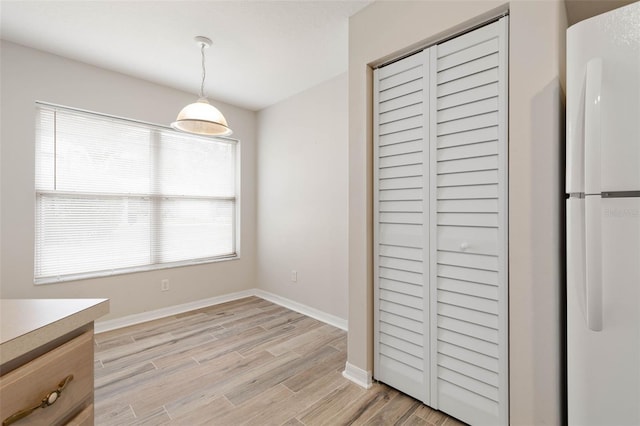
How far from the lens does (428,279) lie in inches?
69.3

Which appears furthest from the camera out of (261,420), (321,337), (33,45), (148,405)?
(321,337)

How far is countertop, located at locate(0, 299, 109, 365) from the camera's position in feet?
2.05

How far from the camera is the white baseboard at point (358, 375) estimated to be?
2.01 metres

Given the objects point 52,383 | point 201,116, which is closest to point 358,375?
point 52,383

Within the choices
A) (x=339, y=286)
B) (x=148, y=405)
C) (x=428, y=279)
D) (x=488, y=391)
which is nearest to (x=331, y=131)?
(x=339, y=286)

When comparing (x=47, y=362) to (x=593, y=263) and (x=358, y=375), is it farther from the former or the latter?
(x=358, y=375)

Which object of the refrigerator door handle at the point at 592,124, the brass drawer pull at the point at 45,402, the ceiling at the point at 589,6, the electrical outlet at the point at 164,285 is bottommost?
the electrical outlet at the point at 164,285

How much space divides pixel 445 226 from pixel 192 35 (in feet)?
7.99

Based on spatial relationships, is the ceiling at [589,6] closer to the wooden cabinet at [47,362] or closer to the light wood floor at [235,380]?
the light wood floor at [235,380]

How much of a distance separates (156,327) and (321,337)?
1721 mm

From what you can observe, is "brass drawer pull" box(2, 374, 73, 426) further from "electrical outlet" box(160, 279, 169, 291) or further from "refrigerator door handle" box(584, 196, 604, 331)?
"electrical outlet" box(160, 279, 169, 291)

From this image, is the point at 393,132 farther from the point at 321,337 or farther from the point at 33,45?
the point at 33,45

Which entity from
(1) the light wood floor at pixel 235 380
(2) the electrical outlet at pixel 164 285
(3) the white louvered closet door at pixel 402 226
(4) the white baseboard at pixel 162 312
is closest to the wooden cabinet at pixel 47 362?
(1) the light wood floor at pixel 235 380

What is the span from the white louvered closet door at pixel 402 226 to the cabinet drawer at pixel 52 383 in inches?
63.1
